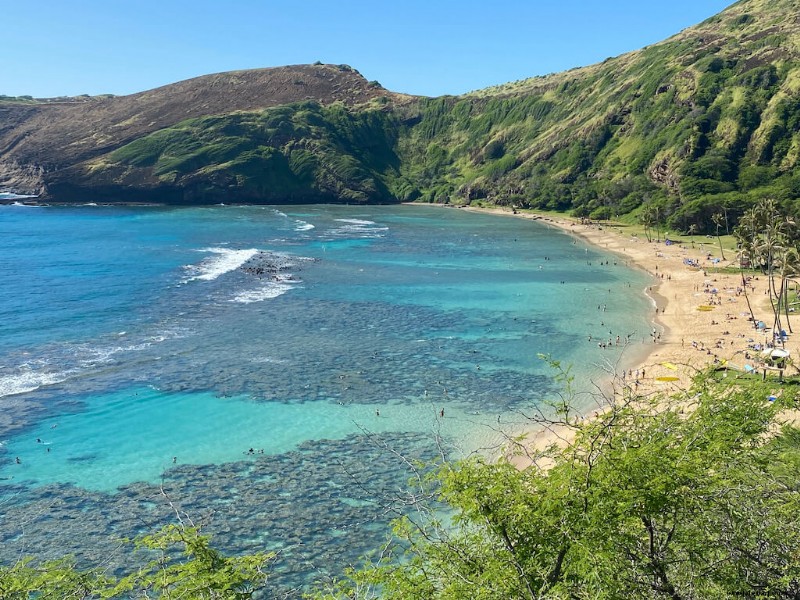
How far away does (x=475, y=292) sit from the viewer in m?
90.4

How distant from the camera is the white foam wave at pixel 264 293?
8356cm

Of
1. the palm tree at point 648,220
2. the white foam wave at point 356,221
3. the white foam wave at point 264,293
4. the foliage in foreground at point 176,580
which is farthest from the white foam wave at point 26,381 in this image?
the white foam wave at point 356,221

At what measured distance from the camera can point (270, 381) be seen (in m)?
52.4

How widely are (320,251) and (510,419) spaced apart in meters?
90.0

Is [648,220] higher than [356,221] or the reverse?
higher

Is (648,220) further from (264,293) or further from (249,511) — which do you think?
(249,511)

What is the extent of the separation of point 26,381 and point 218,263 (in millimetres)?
62850


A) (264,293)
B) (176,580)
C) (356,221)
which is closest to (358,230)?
(356,221)

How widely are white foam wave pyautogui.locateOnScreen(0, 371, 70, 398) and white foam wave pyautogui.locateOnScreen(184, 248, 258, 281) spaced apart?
44.8 m

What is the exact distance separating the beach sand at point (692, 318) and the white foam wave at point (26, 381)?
4006cm

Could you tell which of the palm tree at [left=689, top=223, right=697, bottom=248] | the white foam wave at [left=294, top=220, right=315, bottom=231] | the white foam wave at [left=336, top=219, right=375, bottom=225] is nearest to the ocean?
the palm tree at [left=689, top=223, right=697, bottom=248]

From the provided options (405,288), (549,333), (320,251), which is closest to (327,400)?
(549,333)

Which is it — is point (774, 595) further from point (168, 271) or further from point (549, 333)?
point (168, 271)

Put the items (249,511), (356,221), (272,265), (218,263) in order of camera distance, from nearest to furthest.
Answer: (249,511)
(272,265)
(218,263)
(356,221)
